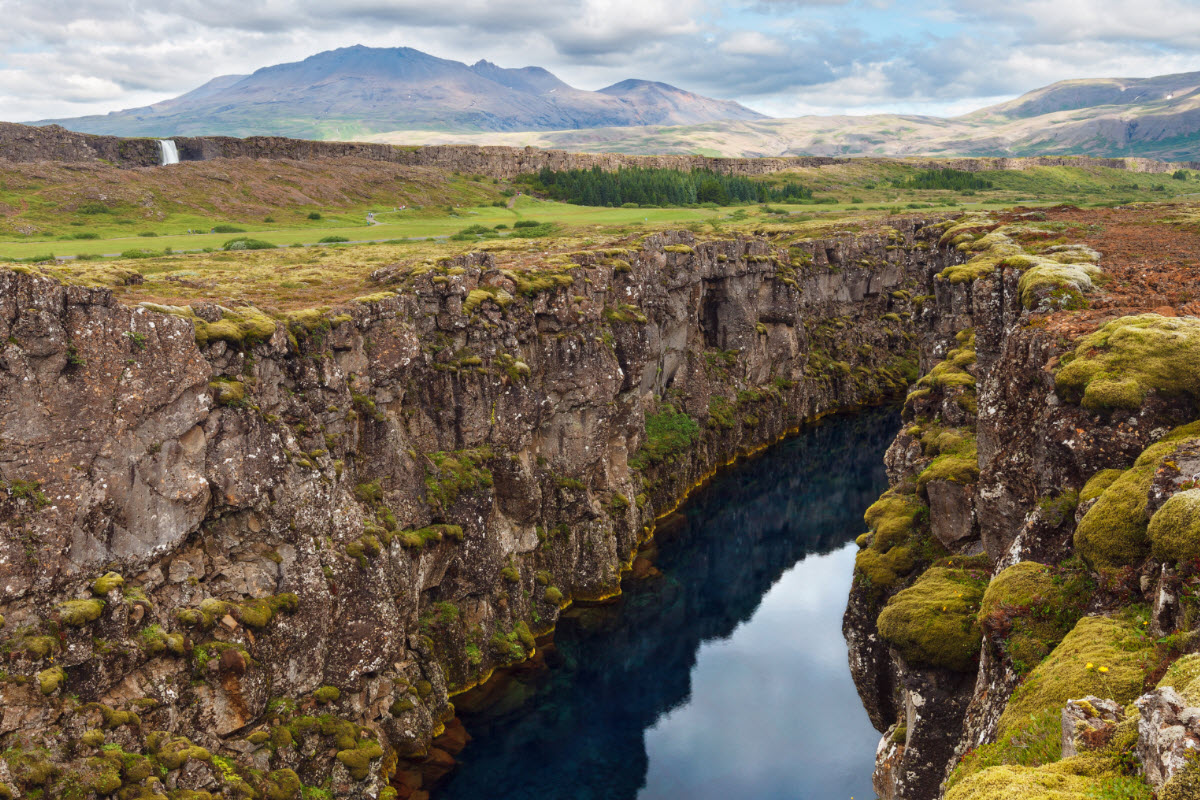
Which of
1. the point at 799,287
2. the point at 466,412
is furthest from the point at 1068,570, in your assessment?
the point at 799,287

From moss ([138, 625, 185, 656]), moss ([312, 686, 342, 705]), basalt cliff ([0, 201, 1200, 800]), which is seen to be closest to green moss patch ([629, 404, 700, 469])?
basalt cliff ([0, 201, 1200, 800])

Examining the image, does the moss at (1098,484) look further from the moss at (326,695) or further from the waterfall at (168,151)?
the waterfall at (168,151)

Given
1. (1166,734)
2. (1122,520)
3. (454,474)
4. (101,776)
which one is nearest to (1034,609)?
(1122,520)

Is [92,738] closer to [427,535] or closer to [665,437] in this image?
[427,535]

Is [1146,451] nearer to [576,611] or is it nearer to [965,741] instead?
[965,741]

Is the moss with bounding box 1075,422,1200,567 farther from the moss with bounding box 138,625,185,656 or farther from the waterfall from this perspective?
the waterfall

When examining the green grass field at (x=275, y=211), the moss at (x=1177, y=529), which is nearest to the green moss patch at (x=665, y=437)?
the green grass field at (x=275, y=211)
